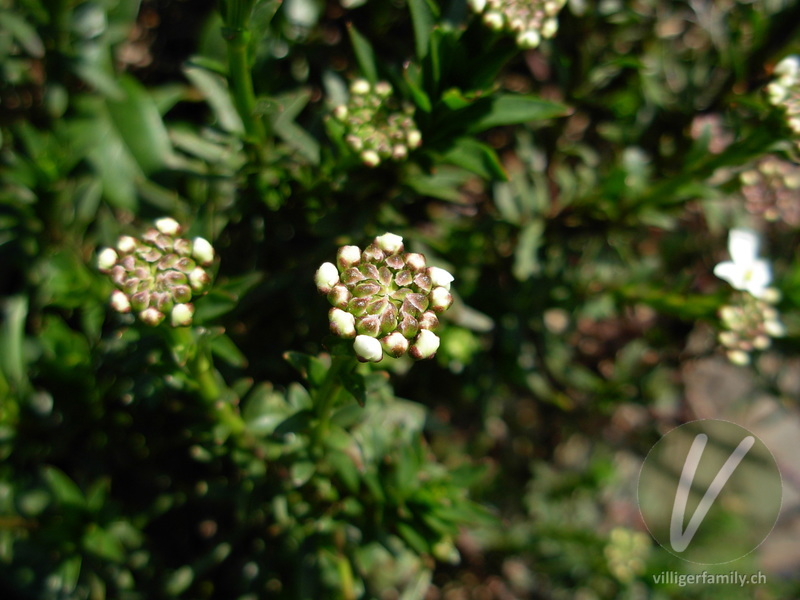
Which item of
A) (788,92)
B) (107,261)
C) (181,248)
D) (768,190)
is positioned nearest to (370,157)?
(181,248)

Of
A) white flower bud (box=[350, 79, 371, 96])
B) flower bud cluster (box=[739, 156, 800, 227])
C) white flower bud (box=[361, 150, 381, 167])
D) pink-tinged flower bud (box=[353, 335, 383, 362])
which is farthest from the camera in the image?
flower bud cluster (box=[739, 156, 800, 227])

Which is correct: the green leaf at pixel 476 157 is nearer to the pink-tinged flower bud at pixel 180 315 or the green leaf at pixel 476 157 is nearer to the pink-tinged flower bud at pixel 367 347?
the pink-tinged flower bud at pixel 367 347

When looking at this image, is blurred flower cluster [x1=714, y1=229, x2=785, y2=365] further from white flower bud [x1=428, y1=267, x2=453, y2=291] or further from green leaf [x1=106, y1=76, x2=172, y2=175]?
green leaf [x1=106, y1=76, x2=172, y2=175]

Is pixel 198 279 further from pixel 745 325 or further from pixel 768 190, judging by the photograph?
pixel 768 190

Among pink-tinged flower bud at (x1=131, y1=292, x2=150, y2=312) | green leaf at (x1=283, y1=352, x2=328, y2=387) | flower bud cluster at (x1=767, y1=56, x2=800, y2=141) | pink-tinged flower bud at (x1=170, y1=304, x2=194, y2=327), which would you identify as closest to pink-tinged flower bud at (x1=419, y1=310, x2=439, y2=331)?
green leaf at (x1=283, y1=352, x2=328, y2=387)

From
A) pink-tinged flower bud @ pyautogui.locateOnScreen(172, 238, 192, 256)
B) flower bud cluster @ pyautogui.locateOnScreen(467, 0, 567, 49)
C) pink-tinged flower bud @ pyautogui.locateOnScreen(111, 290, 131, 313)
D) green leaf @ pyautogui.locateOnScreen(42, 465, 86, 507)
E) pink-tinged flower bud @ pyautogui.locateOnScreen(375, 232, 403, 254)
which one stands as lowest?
green leaf @ pyautogui.locateOnScreen(42, 465, 86, 507)

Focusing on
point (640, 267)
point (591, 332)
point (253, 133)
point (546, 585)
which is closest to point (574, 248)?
point (640, 267)

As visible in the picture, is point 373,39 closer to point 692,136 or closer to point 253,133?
point 253,133

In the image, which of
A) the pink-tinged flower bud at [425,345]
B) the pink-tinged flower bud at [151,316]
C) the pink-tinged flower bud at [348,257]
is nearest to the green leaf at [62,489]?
the pink-tinged flower bud at [151,316]
